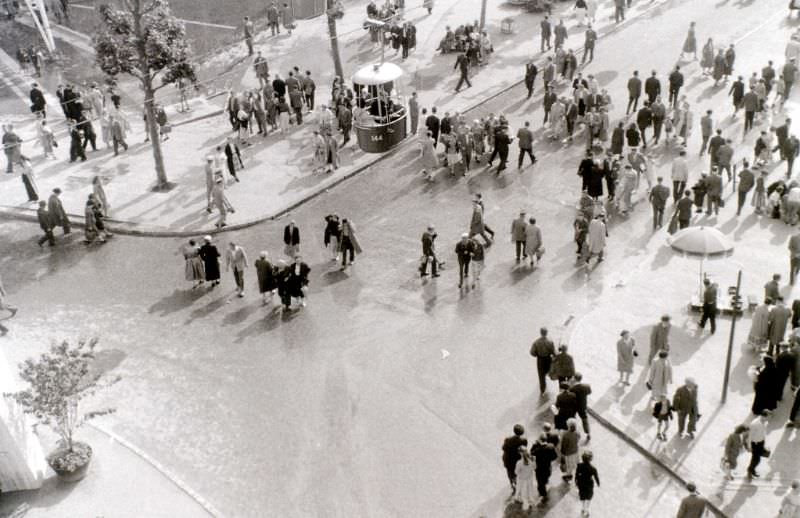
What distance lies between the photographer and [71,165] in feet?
94.3

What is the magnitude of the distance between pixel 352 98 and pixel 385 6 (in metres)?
10.4

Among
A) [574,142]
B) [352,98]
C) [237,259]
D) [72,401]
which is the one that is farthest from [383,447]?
[352,98]

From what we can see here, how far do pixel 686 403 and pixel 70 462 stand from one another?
1036cm

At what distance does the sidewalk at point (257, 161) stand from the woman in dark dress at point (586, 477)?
43.2 ft

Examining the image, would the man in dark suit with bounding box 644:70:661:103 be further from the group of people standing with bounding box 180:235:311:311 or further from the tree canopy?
the tree canopy

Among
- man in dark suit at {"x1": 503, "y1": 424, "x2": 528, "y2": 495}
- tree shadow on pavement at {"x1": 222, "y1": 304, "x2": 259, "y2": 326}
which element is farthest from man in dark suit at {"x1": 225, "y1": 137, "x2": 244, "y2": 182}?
man in dark suit at {"x1": 503, "y1": 424, "x2": 528, "y2": 495}

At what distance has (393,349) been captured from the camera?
18.3m

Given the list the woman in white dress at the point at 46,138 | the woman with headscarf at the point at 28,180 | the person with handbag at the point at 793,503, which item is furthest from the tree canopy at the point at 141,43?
the person with handbag at the point at 793,503

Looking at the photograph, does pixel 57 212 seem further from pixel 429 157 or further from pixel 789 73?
pixel 789 73

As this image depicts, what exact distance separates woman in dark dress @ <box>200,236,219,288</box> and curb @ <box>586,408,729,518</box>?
9.24 meters

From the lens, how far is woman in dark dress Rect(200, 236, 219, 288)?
20.5 meters

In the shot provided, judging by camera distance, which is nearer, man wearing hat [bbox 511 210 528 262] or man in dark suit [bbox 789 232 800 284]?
man in dark suit [bbox 789 232 800 284]

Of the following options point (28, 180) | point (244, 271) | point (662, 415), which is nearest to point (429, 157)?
point (244, 271)

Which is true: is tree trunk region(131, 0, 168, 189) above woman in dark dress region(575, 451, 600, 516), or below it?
above
